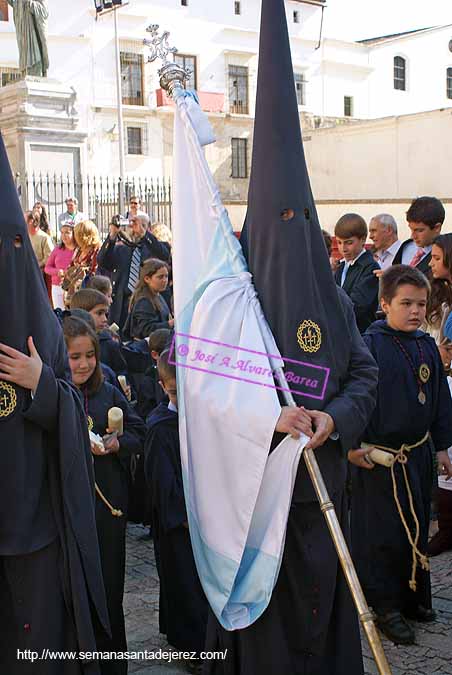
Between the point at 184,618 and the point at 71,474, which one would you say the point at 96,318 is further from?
the point at 71,474

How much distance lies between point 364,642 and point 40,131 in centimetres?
1429

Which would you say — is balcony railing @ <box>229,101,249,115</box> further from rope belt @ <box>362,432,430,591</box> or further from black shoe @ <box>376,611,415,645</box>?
black shoe @ <box>376,611,415,645</box>

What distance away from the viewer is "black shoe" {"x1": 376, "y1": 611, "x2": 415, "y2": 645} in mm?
4164

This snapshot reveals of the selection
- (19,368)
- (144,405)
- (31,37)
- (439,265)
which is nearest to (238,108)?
(31,37)

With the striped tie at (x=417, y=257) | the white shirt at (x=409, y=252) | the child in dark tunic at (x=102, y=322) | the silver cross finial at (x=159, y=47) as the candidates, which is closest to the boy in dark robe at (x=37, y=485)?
the silver cross finial at (x=159, y=47)

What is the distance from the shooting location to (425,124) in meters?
27.1

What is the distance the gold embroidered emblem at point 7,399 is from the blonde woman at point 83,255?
560 centimetres

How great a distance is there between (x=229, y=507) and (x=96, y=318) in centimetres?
255

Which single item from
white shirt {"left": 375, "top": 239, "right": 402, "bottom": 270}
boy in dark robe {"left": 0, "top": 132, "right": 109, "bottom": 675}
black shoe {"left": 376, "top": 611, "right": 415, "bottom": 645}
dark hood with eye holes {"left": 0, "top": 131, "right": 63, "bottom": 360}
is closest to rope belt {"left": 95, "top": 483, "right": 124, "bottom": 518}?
boy in dark robe {"left": 0, "top": 132, "right": 109, "bottom": 675}

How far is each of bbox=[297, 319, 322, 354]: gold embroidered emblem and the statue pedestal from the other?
13.9 metres

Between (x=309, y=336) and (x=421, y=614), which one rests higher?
(x=309, y=336)

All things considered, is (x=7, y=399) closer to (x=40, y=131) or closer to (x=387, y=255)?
(x=387, y=255)

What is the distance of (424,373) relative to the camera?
4387 mm

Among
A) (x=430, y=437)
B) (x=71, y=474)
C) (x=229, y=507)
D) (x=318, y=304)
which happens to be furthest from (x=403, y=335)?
(x=71, y=474)
